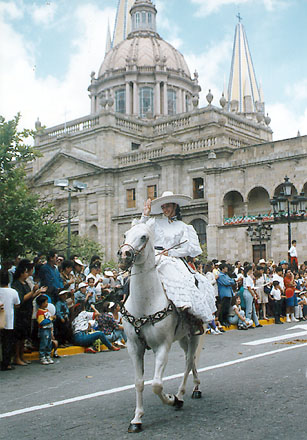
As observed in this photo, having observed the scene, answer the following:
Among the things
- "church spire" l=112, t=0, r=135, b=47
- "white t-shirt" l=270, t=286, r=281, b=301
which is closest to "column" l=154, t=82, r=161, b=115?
"church spire" l=112, t=0, r=135, b=47

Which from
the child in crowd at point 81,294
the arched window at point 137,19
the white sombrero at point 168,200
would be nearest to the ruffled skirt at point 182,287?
the white sombrero at point 168,200

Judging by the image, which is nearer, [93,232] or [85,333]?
[85,333]

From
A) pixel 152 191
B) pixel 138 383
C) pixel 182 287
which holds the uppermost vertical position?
pixel 152 191

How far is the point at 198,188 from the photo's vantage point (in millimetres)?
41656

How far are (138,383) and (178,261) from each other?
63.8 inches

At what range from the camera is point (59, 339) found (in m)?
12.0

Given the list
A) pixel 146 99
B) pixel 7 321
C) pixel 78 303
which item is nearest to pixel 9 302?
pixel 7 321

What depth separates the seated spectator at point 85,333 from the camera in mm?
11977

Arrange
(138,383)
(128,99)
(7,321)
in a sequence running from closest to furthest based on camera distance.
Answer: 1. (138,383)
2. (7,321)
3. (128,99)

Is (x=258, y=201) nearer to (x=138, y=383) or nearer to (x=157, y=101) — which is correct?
(x=157, y=101)

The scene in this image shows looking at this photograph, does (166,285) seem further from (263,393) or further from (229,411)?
(263,393)

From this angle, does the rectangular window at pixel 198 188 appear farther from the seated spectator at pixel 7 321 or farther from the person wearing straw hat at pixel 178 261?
the person wearing straw hat at pixel 178 261

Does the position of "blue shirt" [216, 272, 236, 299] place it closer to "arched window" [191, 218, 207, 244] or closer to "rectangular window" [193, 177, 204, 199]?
"arched window" [191, 218, 207, 244]

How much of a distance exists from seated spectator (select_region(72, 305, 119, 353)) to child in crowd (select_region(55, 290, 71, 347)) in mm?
195
